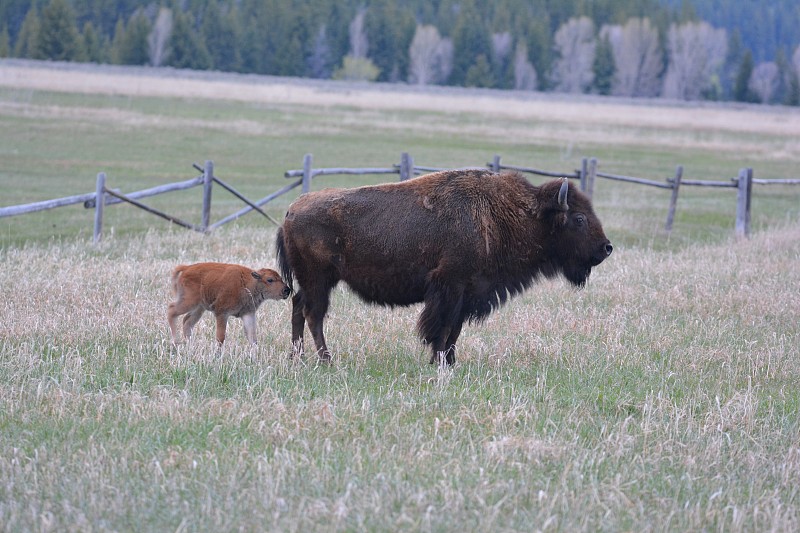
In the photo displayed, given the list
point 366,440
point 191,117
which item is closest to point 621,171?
point 191,117

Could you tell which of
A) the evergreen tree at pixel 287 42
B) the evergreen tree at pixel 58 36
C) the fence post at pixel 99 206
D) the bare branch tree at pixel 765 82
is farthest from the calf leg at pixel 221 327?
the bare branch tree at pixel 765 82

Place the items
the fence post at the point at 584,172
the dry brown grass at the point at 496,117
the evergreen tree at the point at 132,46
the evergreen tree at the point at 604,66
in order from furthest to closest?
the evergreen tree at the point at 604,66, the evergreen tree at the point at 132,46, the dry brown grass at the point at 496,117, the fence post at the point at 584,172

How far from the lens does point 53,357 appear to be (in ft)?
24.4

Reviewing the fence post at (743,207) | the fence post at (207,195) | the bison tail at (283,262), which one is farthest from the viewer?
the fence post at (743,207)

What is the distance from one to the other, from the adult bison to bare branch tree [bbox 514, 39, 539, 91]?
96.5 m

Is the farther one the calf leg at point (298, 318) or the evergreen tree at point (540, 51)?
the evergreen tree at point (540, 51)

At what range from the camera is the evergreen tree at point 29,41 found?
78688 millimetres

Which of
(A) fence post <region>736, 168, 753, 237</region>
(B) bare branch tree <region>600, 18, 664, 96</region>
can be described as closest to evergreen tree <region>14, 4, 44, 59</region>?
(B) bare branch tree <region>600, 18, 664, 96</region>

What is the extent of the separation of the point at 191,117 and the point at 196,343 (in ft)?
111

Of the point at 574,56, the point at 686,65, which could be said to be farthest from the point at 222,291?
the point at 686,65

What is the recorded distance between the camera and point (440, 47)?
102 meters

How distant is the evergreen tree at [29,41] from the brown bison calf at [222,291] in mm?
77349

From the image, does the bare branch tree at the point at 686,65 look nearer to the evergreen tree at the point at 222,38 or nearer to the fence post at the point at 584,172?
the evergreen tree at the point at 222,38

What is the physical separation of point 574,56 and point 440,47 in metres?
15.2
